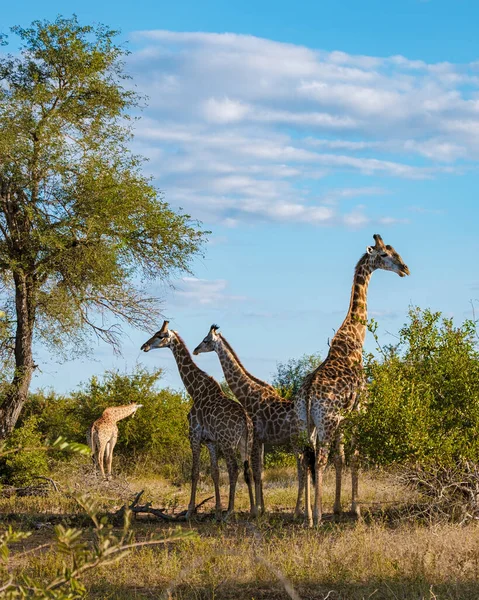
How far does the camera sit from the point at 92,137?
20.8m

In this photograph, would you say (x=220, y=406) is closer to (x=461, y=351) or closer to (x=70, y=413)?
(x=461, y=351)

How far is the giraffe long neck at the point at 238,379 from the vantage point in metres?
13.7

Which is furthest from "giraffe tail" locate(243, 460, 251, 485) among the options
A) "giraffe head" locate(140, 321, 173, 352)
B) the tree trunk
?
the tree trunk

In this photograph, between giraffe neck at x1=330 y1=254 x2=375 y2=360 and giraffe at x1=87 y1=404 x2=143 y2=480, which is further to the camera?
giraffe at x1=87 y1=404 x2=143 y2=480

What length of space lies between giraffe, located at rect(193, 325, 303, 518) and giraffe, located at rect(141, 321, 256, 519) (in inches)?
14.3

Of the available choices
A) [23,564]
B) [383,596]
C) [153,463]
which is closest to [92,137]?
[153,463]

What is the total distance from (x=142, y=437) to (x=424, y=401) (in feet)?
34.9

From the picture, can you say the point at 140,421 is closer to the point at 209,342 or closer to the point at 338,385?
the point at 209,342

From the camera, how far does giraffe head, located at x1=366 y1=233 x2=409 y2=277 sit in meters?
13.5

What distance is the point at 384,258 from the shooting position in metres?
13.6

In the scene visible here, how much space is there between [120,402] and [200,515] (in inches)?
326

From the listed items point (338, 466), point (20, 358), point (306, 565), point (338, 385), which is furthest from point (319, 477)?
point (20, 358)

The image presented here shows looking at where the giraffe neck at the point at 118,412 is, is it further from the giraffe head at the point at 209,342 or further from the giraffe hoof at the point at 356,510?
the giraffe hoof at the point at 356,510

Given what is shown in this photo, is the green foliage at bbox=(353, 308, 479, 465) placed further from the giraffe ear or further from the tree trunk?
the tree trunk
